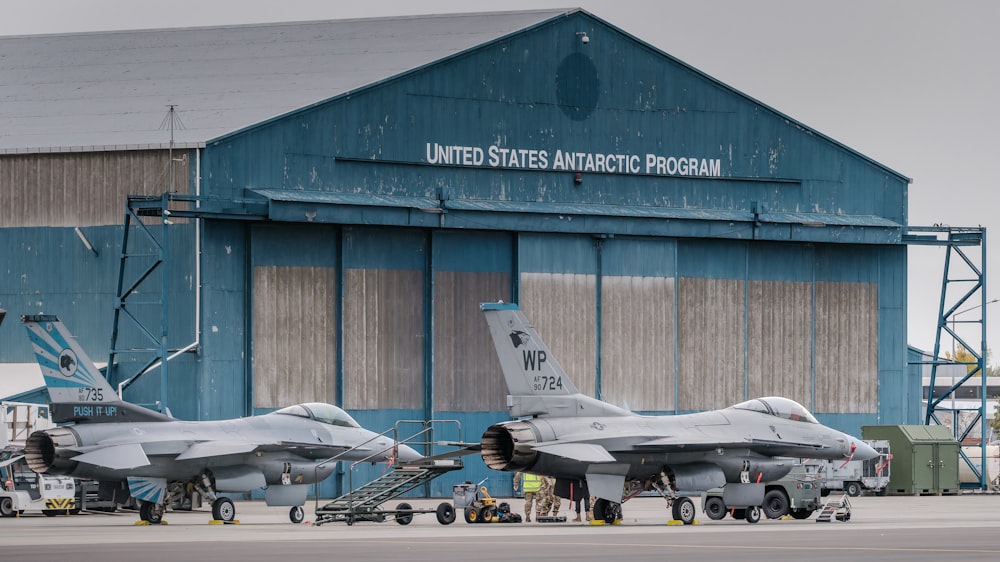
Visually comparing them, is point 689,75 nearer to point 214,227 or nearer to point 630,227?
point 630,227

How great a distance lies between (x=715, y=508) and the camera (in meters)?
42.0

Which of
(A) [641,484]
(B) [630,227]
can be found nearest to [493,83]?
(B) [630,227]

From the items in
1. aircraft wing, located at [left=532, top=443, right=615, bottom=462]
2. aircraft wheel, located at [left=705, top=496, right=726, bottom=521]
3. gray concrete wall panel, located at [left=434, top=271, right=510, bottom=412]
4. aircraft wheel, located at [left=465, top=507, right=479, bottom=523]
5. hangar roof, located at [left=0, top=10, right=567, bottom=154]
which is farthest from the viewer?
hangar roof, located at [left=0, top=10, right=567, bottom=154]

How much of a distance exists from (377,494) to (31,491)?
435 inches

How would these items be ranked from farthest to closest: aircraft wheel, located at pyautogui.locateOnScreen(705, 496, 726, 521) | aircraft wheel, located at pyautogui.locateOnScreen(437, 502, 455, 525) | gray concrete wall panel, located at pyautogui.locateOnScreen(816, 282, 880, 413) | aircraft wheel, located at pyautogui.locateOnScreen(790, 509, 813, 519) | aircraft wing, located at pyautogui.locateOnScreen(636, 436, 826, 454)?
gray concrete wall panel, located at pyautogui.locateOnScreen(816, 282, 880, 413), aircraft wheel, located at pyautogui.locateOnScreen(790, 509, 813, 519), aircraft wheel, located at pyautogui.locateOnScreen(705, 496, 726, 521), aircraft wing, located at pyautogui.locateOnScreen(636, 436, 826, 454), aircraft wheel, located at pyautogui.locateOnScreen(437, 502, 455, 525)

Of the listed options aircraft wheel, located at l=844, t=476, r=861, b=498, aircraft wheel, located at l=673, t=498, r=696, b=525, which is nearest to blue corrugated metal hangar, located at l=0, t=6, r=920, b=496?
aircraft wheel, located at l=844, t=476, r=861, b=498

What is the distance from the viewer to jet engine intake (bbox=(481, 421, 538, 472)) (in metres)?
38.1

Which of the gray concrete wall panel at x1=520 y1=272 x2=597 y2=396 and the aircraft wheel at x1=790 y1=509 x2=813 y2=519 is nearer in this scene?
the aircraft wheel at x1=790 y1=509 x2=813 y2=519

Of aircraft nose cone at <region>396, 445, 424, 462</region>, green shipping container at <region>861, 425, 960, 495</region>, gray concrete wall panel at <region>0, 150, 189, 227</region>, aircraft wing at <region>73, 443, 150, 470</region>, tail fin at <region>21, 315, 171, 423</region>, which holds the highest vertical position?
gray concrete wall panel at <region>0, 150, 189, 227</region>

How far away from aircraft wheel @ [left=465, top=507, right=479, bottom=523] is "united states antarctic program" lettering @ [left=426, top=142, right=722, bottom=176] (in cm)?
1781

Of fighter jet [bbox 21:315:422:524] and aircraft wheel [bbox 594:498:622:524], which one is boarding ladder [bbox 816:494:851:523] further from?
fighter jet [bbox 21:315:422:524]

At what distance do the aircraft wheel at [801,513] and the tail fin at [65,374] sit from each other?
17.7 meters

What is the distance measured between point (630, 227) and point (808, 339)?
8.53 meters

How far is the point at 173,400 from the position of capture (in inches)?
2003
